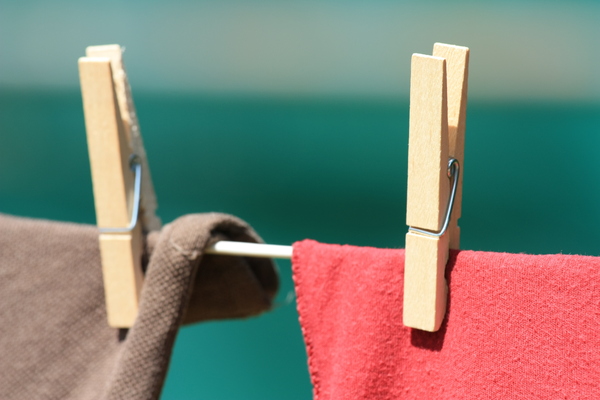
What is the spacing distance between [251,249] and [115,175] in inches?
4.6

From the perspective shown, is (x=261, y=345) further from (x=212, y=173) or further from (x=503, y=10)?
(x=503, y=10)

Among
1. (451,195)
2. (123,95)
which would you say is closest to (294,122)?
(123,95)

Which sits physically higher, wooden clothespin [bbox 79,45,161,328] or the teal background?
wooden clothespin [bbox 79,45,161,328]

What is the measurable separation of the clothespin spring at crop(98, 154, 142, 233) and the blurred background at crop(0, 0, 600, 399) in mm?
444

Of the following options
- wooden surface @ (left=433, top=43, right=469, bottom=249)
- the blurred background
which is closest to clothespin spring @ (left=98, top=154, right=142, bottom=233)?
wooden surface @ (left=433, top=43, right=469, bottom=249)

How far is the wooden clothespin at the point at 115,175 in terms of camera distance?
0.47 metres

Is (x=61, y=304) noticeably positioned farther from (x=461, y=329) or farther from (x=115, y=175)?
(x=461, y=329)

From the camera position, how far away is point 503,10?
83 centimetres

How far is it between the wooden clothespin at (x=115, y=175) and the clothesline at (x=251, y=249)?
0.07 m

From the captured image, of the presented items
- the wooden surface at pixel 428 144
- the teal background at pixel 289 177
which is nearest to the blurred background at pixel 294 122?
the teal background at pixel 289 177

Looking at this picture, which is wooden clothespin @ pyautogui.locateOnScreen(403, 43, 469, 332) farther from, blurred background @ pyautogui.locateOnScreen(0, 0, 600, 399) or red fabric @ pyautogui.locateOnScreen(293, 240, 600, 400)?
blurred background @ pyautogui.locateOnScreen(0, 0, 600, 399)

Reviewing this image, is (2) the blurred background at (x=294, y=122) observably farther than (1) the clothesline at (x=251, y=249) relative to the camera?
Yes

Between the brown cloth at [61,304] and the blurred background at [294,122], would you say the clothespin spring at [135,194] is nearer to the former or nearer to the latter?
the brown cloth at [61,304]

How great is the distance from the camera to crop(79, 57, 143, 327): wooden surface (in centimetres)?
47
